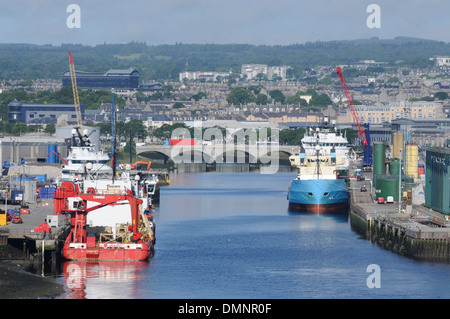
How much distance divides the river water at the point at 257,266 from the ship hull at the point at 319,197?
3.35m

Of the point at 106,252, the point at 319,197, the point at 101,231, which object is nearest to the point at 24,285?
the point at 106,252

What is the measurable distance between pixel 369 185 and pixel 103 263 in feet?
164

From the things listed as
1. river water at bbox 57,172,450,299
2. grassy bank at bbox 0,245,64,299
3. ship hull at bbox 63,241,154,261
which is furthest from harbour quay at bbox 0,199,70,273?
grassy bank at bbox 0,245,64,299

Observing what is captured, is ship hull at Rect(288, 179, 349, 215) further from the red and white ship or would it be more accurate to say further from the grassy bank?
the grassy bank

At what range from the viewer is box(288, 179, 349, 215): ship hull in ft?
327

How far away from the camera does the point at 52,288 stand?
195 feet

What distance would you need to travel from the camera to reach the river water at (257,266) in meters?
60.2
